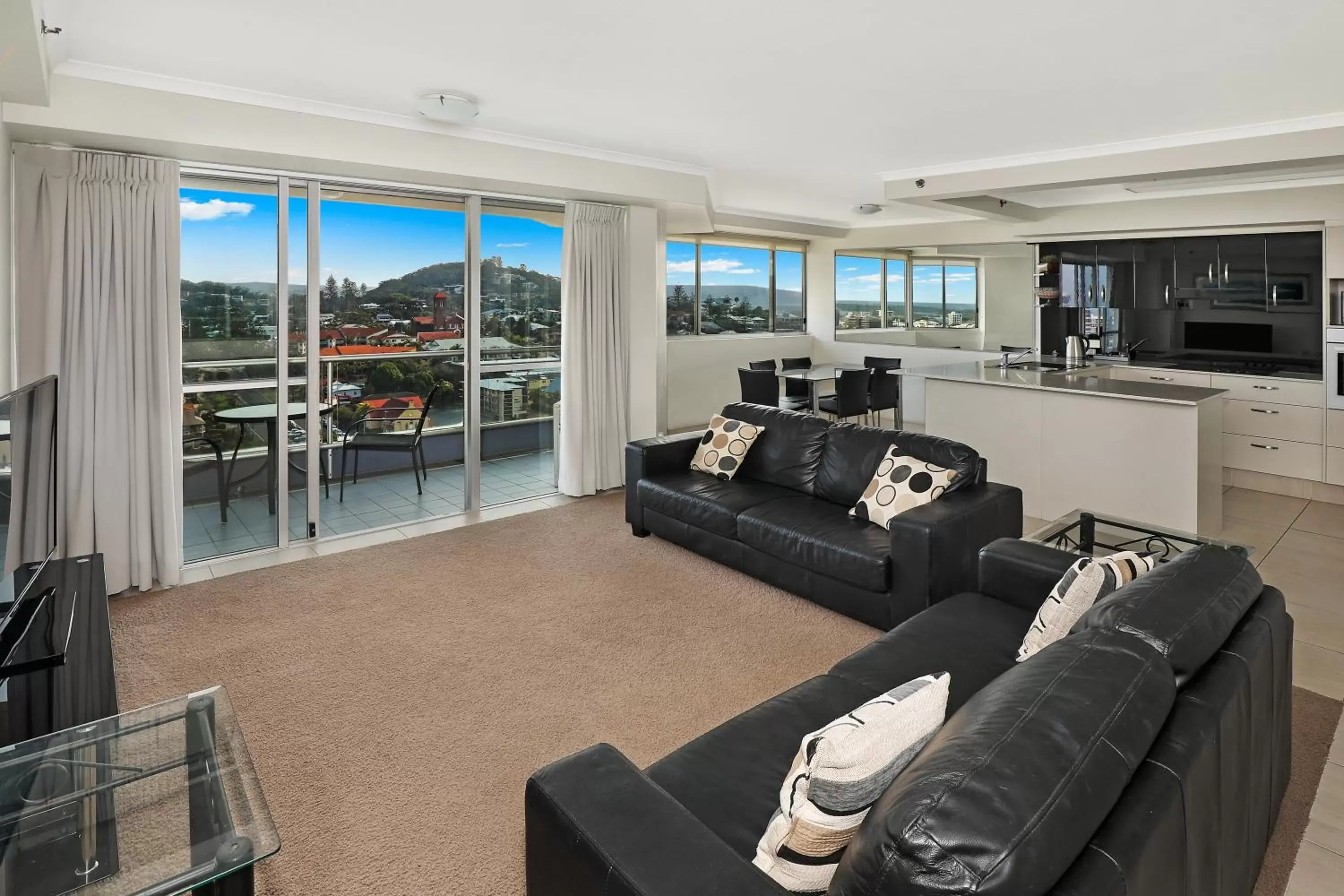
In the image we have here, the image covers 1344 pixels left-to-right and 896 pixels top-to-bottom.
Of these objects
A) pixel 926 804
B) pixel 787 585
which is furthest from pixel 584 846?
pixel 787 585

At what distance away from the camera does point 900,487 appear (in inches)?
151

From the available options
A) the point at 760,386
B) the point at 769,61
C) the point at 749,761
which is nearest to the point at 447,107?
the point at 769,61

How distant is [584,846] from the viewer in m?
1.42

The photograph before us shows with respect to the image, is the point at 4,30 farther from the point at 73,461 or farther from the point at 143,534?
the point at 143,534

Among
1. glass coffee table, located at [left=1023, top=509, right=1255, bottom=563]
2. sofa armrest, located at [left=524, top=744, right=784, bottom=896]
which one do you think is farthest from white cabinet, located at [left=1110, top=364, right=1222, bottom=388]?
sofa armrest, located at [left=524, top=744, right=784, bottom=896]

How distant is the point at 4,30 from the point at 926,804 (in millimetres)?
3130

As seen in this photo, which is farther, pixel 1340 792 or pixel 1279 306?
pixel 1279 306

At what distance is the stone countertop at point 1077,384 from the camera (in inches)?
187

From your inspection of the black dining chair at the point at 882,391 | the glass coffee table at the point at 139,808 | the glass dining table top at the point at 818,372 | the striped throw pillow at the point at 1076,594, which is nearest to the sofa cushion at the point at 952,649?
the striped throw pillow at the point at 1076,594

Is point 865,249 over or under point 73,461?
over

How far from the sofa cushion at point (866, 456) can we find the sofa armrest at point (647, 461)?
0.95 metres

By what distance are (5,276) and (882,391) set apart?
267 inches

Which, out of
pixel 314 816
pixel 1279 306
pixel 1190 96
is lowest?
pixel 314 816

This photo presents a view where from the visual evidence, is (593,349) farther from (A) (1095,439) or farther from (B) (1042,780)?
(B) (1042,780)
